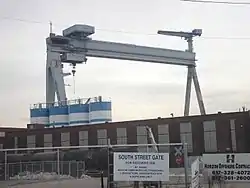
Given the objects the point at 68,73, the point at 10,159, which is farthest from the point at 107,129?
the point at 10,159

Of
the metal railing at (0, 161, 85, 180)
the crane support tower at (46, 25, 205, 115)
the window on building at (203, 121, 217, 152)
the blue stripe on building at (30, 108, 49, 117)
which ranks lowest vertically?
the metal railing at (0, 161, 85, 180)

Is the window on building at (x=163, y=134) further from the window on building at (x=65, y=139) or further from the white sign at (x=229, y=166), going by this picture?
the white sign at (x=229, y=166)

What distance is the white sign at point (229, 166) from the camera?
17.6m

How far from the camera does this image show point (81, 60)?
55.2 metres

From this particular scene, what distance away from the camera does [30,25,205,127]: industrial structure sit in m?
54.9

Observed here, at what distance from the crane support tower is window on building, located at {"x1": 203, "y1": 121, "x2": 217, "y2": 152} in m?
9.26

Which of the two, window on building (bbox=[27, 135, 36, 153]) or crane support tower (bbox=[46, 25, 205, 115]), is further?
window on building (bbox=[27, 135, 36, 153])

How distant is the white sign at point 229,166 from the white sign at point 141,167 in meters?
4.16

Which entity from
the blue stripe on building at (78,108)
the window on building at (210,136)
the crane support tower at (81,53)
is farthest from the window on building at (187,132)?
the blue stripe on building at (78,108)

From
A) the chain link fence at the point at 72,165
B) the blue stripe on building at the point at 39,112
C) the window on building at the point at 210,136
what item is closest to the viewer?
the chain link fence at the point at 72,165

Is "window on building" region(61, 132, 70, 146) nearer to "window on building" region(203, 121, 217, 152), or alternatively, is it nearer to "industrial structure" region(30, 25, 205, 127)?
"industrial structure" region(30, 25, 205, 127)

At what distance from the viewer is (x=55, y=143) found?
73.1m

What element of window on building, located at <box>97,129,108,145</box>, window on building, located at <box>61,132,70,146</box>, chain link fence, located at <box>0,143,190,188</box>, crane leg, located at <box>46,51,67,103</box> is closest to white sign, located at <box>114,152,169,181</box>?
chain link fence, located at <box>0,143,190,188</box>

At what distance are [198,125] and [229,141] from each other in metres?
4.60
